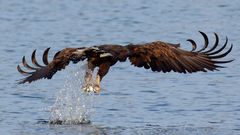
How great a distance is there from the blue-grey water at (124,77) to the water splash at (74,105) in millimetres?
52

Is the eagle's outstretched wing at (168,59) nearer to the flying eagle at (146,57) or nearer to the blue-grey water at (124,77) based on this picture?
the flying eagle at (146,57)

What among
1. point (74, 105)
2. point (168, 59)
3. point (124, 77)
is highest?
point (168, 59)

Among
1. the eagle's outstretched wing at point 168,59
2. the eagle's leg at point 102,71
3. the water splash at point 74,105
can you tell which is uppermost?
the eagle's outstretched wing at point 168,59

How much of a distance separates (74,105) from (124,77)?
6.58 ft

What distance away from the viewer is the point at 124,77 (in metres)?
13.2

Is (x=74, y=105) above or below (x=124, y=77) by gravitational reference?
below

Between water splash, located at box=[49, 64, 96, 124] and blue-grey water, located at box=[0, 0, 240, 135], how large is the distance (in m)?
0.05

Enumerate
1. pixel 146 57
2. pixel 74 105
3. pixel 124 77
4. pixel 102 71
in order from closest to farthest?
1. pixel 146 57
2. pixel 102 71
3. pixel 74 105
4. pixel 124 77

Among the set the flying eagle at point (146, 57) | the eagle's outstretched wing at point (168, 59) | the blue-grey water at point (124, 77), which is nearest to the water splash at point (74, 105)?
the blue-grey water at point (124, 77)

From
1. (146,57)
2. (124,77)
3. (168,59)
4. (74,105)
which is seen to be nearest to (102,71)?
(146,57)

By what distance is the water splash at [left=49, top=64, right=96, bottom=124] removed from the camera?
35.3 ft

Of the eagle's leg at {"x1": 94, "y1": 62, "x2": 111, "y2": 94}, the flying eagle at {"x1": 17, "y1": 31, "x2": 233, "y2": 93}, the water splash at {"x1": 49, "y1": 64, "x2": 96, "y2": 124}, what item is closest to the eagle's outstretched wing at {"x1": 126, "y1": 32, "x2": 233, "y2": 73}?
the flying eagle at {"x1": 17, "y1": 31, "x2": 233, "y2": 93}

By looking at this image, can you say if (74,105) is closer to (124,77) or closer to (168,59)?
(168,59)

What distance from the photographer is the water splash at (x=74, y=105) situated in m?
10.8
